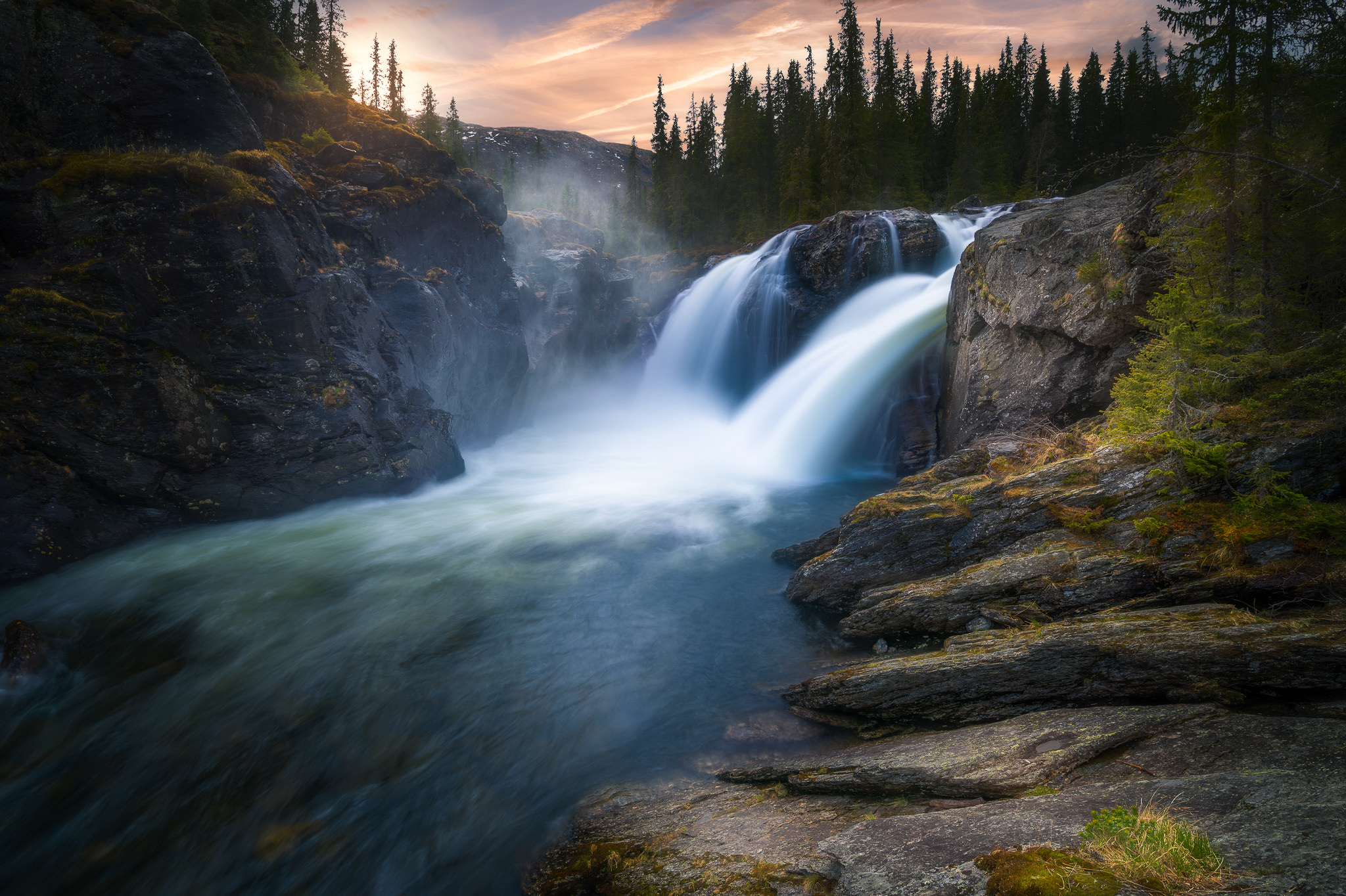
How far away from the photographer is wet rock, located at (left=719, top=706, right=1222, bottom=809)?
14.0ft

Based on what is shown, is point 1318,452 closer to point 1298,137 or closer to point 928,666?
point 928,666

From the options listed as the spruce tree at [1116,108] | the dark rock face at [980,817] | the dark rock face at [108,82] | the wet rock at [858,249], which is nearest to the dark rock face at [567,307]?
the wet rock at [858,249]

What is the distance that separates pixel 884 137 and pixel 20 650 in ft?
178

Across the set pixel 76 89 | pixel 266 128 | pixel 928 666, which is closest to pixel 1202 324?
pixel 928 666

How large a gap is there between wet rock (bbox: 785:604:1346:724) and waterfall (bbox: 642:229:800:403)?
22.0 meters

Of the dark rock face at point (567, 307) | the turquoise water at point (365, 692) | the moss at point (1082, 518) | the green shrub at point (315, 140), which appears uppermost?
the green shrub at point (315, 140)

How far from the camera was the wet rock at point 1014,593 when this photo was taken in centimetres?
638

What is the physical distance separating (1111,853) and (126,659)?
11.9 meters

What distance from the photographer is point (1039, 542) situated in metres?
7.50

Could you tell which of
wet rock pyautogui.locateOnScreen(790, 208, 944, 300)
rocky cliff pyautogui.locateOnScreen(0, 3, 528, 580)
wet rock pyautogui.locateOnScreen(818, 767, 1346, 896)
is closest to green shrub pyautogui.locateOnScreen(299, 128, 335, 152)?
rocky cliff pyautogui.locateOnScreen(0, 3, 528, 580)

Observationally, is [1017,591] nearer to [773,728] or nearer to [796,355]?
[773,728]

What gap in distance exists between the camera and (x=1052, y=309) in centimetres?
1202

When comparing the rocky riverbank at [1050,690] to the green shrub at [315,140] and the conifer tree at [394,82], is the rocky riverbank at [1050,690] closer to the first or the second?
the green shrub at [315,140]

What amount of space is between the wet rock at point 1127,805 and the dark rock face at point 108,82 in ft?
64.7
